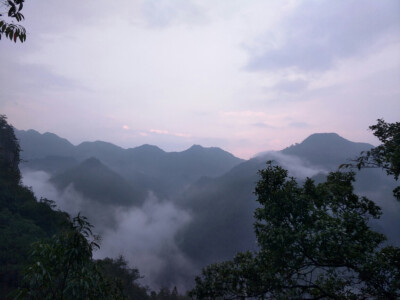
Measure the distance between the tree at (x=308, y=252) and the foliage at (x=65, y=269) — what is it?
3996mm

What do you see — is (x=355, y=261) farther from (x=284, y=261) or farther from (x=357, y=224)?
(x=284, y=261)

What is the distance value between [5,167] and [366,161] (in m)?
57.8

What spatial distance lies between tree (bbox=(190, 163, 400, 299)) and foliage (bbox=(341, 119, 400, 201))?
0.75 metres

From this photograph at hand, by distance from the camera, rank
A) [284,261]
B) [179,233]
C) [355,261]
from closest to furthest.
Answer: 1. [355,261]
2. [284,261]
3. [179,233]

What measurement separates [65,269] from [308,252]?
594 cm

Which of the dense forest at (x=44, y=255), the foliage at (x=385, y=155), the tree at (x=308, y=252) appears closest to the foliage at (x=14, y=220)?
the dense forest at (x=44, y=255)

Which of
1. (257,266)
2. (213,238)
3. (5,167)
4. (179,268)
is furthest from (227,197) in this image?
(257,266)

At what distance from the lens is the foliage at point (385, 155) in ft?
20.9

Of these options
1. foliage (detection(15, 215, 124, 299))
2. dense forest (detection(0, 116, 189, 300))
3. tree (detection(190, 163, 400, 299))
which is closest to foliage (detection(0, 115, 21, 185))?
dense forest (detection(0, 116, 189, 300))

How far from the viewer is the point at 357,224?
645 centimetres

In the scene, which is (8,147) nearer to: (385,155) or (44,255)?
(44,255)

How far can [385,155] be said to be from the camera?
679cm

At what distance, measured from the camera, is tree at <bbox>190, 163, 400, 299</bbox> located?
5977mm

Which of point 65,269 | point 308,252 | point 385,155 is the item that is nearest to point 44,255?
point 65,269
